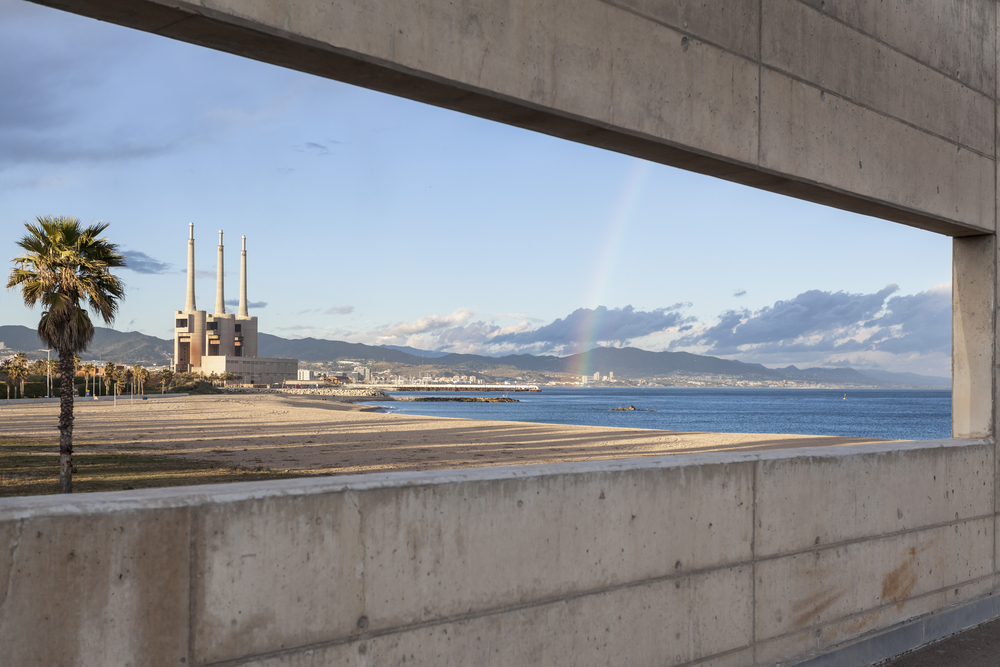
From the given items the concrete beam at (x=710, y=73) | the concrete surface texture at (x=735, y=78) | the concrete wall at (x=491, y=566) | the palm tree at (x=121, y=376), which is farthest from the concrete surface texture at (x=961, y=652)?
the palm tree at (x=121, y=376)

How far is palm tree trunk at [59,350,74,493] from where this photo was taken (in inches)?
779

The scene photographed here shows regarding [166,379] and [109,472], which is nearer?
[109,472]

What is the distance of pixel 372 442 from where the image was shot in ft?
134

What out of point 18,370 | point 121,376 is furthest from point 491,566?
point 121,376

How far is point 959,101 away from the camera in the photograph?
8.09 meters

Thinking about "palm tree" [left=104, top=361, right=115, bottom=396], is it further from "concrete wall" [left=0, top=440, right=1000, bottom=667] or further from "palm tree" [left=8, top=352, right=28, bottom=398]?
"concrete wall" [left=0, top=440, right=1000, bottom=667]

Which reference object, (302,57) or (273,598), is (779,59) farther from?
(273,598)

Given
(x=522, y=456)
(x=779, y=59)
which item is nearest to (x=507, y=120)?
(x=779, y=59)

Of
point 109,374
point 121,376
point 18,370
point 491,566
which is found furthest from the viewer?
point 121,376

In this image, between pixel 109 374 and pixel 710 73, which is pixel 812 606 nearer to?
pixel 710 73

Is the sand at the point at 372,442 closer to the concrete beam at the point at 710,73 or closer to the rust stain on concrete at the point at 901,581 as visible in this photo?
the rust stain on concrete at the point at 901,581

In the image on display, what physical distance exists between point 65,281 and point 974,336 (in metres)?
22.1

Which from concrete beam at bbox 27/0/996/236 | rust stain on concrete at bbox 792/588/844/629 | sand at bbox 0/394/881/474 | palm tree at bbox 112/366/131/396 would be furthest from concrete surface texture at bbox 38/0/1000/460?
palm tree at bbox 112/366/131/396

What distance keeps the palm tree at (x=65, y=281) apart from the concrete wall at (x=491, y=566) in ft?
67.8
